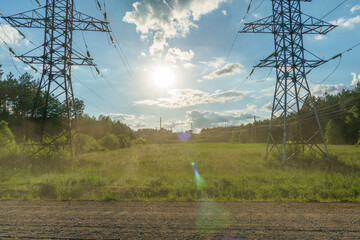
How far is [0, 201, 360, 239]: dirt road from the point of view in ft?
14.3

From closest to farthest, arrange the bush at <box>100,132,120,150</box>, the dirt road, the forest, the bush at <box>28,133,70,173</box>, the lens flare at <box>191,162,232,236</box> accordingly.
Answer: the dirt road < the lens flare at <box>191,162,232,236</box> < the bush at <box>28,133,70,173</box> < the forest < the bush at <box>100,132,120,150</box>

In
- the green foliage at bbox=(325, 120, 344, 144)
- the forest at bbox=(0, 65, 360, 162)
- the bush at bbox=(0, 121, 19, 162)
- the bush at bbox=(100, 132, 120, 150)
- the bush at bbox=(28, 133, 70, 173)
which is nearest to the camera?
the bush at bbox=(28, 133, 70, 173)

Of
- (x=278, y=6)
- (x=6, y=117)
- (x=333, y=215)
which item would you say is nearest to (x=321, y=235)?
(x=333, y=215)

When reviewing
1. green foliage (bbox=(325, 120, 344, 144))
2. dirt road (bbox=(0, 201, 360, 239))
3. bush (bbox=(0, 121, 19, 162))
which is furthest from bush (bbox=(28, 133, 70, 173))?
green foliage (bbox=(325, 120, 344, 144))

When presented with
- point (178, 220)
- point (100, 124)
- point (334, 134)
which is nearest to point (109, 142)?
point (100, 124)

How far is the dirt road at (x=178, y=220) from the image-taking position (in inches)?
172

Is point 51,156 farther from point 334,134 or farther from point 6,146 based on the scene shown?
point 334,134

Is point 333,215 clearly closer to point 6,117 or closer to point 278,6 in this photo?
point 278,6

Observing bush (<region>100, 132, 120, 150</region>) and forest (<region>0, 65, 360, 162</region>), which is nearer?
forest (<region>0, 65, 360, 162</region>)

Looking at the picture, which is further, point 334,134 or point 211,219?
point 334,134

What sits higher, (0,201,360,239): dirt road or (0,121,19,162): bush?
(0,121,19,162): bush

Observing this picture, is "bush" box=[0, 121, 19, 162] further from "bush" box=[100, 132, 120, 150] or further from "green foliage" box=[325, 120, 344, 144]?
"green foliage" box=[325, 120, 344, 144]

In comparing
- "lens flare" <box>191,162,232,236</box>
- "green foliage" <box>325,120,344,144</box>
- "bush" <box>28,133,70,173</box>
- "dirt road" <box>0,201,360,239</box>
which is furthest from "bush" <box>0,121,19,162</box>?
"green foliage" <box>325,120,344,144</box>

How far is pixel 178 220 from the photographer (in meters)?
5.20
